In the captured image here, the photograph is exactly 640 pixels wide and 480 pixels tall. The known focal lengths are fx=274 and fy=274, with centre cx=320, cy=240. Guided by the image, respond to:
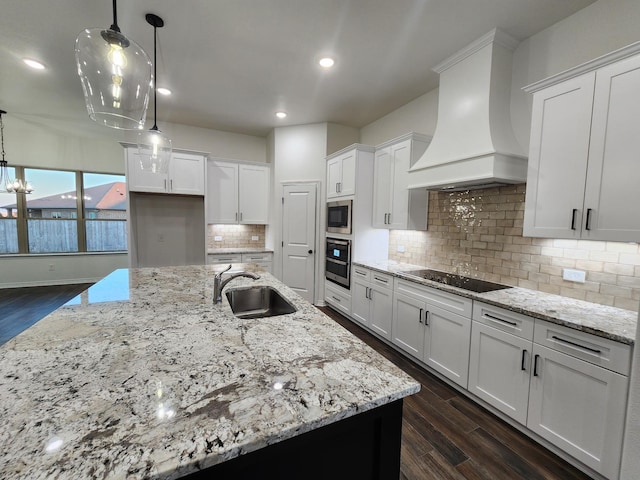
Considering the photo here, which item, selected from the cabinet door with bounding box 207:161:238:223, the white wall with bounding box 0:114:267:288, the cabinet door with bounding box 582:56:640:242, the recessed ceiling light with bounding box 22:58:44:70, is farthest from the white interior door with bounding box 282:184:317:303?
the cabinet door with bounding box 582:56:640:242

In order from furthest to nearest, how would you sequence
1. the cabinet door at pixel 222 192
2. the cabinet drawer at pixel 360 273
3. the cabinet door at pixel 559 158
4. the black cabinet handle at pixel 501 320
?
the cabinet door at pixel 222 192 < the cabinet drawer at pixel 360 273 < the black cabinet handle at pixel 501 320 < the cabinet door at pixel 559 158

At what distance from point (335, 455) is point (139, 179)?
4449 mm

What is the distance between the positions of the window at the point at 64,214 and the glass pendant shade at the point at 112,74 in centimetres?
567

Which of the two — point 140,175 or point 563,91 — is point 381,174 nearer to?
point 563,91

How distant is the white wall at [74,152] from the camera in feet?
15.8

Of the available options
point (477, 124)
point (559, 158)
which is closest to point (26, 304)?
point (477, 124)

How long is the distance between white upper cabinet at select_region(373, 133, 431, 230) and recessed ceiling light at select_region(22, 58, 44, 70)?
12.9ft

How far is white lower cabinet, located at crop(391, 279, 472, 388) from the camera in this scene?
2236 mm

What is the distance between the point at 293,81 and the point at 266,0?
1144 mm

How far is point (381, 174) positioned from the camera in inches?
141

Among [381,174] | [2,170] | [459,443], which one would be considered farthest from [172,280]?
[2,170]

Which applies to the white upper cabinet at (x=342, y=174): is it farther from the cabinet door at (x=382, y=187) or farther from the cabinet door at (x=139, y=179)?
the cabinet door at (x=139, y=179)

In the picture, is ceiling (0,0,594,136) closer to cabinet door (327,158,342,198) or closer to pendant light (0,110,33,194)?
cabinet door (327,158,342,198)

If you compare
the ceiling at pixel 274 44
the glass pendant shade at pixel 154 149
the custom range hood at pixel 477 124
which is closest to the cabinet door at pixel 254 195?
the ceiling at pixel 274 44
